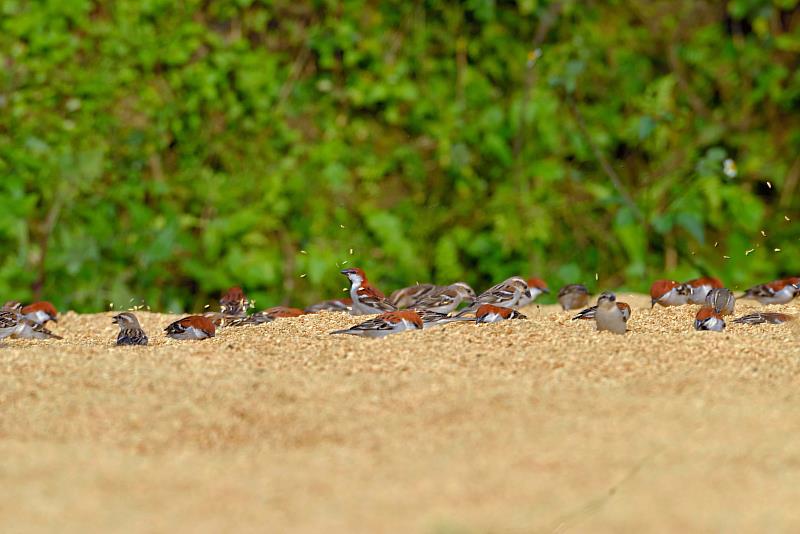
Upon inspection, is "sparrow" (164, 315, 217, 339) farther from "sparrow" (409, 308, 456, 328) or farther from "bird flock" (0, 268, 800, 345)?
"sparrow" (409, 308, 456, 328)

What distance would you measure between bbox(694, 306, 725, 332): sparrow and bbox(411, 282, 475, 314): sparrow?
148cm

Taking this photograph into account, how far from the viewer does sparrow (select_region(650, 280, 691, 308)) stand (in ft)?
22.4

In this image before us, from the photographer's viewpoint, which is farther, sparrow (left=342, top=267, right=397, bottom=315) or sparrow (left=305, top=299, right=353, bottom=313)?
sparrow (left=305, top=299, right=353, bottom=313)

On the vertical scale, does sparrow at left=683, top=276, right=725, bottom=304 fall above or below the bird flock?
below

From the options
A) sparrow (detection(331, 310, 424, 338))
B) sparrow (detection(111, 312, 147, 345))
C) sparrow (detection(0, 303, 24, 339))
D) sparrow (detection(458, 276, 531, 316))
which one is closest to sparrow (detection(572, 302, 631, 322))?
sparrow (detection(458, 276, 531, 316))

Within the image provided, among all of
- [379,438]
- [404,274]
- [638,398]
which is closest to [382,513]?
[379,438]

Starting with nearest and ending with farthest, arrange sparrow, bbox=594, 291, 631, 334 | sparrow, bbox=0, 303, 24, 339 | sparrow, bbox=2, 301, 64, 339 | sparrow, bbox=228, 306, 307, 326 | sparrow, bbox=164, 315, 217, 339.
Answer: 1. sparrow, bbox=594, 291, 631, 334
2. sparrow, bbox=164, 315, 217, 339
3. sparrow, bbox=0, 303, 24, 339
4. sparrow, bbox=2, 301, 64, 339
5. sparrow, bbox=228, 306, 307, 326

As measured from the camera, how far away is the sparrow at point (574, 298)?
23.7 feet

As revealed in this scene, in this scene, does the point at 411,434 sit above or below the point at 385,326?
above

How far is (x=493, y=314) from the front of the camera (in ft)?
19.8

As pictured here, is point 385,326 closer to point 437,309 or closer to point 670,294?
point 437,309

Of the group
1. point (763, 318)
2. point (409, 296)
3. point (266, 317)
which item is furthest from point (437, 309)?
point (763, 318)

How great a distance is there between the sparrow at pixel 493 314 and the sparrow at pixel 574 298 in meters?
1.16

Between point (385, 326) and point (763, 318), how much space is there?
2.03 metres
